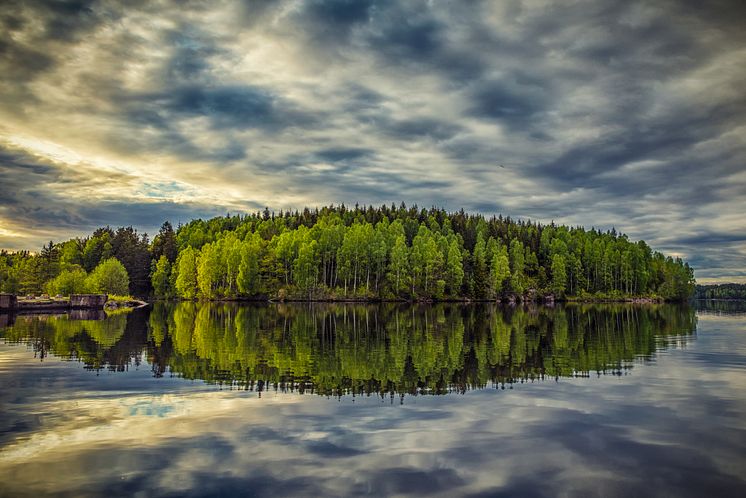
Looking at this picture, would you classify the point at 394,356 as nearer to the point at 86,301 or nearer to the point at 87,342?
the point at 87,342

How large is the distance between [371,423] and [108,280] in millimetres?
133739

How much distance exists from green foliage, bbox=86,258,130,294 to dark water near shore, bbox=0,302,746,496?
107 meters

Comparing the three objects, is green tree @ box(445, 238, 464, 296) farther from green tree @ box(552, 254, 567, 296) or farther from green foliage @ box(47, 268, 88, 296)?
green foliage @ box(47, 268, 88, 296)

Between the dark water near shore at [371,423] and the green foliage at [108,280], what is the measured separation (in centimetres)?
10669

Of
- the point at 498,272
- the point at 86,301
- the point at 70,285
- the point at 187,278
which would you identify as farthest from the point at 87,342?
the point at 498,272

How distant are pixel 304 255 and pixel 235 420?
135m

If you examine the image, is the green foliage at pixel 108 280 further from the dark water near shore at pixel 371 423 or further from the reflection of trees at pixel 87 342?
the dark water near shore at pixel 371 423

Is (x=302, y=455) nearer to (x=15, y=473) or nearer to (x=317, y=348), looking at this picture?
(x=15, y=473)

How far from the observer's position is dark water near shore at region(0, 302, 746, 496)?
39.9 ft

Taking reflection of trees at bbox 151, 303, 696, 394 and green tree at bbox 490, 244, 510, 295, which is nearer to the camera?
reflection of trees at bbox 151, 303, 696, 394

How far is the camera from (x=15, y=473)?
492 inches

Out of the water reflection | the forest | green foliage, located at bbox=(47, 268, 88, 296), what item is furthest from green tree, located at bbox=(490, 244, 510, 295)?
green foliage, located at bbox=(47, 268, 88, 296)

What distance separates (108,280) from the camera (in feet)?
434

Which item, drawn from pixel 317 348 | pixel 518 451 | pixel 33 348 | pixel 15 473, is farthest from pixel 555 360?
pixel 33 348
